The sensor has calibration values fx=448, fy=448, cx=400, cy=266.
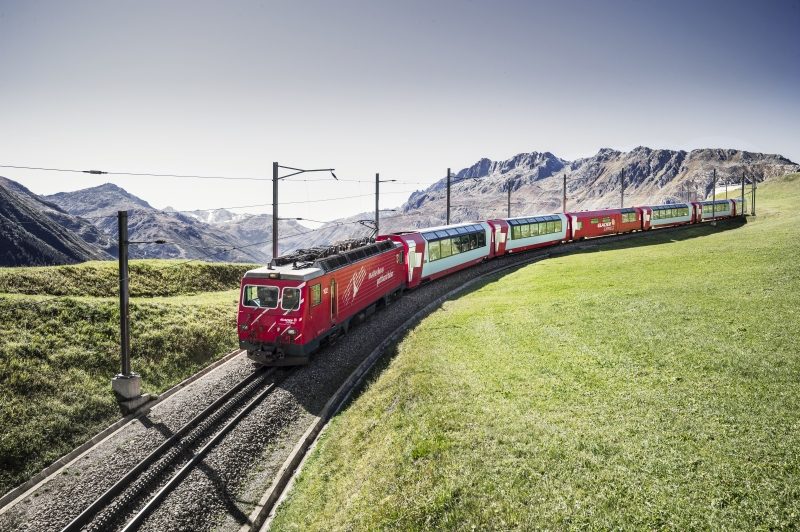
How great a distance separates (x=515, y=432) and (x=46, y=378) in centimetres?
1713

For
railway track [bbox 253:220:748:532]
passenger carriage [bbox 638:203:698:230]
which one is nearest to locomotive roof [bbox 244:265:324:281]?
railway track [bbox 253:220:748:532]

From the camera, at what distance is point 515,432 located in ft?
36.5

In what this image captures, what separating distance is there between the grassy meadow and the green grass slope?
345 inches

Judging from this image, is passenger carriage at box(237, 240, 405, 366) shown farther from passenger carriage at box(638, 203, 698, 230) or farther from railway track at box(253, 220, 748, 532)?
passenger carriage at box(638, 203, 698, 230)

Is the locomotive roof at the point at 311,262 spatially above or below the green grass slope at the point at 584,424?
above

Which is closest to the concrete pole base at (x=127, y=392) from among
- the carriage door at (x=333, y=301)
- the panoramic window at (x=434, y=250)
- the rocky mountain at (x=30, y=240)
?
the carriage door at (x=333, y=301)

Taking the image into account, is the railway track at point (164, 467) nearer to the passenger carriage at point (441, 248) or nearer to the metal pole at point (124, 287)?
the metal pole at point (124, 287)

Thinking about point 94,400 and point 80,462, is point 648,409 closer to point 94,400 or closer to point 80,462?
point 80,462

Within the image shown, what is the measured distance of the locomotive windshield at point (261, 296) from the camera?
1855 cm

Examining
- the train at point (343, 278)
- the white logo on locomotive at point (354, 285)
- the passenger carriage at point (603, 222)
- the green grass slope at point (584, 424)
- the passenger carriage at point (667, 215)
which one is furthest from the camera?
the passenger carriage at point (667, 215)

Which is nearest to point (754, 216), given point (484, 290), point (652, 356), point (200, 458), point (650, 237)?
point (650, 237)

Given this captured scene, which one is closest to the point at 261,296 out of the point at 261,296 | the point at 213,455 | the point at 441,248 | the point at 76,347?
the point at 261,296

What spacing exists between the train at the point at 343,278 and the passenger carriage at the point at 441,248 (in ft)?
0.23

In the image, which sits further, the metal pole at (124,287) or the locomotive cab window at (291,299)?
the locomotive cab window at (291,299)
